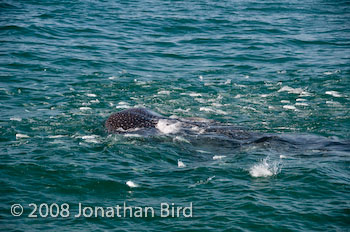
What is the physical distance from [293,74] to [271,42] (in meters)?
5.52

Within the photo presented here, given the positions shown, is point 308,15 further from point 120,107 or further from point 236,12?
point 120,107

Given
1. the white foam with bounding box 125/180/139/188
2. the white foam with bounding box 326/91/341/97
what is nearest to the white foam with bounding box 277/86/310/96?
the white foam with bounding box 326/91/341/97

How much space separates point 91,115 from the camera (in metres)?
15.6

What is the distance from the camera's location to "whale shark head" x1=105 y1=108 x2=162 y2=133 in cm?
1397

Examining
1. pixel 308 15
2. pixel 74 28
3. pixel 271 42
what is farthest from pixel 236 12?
pixel 74 28

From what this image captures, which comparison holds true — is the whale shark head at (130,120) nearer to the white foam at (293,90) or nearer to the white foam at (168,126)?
the white foam at (168,126)

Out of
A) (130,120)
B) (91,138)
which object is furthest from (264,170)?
(91,138)

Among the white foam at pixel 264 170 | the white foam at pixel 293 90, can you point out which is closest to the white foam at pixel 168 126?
the white foam at pixel 264 170

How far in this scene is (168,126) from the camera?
13.7m

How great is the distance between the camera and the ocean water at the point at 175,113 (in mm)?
9453

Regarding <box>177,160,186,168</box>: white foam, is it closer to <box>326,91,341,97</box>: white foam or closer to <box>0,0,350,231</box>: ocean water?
<box>0,0,350,231</box>: ocean water

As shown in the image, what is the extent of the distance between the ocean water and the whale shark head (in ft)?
1.23

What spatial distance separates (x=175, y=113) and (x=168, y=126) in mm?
2203

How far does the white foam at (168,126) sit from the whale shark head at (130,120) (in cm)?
19
